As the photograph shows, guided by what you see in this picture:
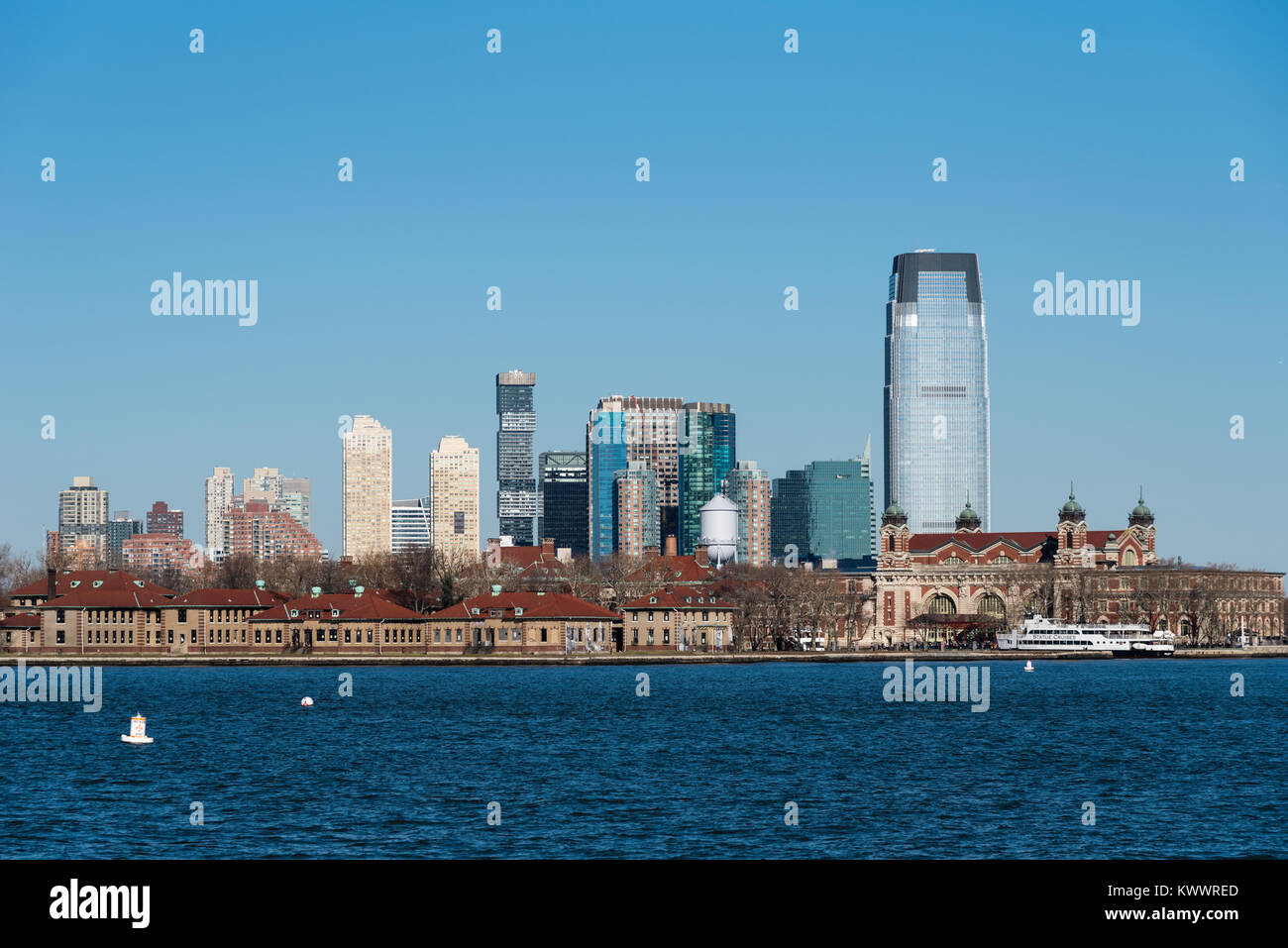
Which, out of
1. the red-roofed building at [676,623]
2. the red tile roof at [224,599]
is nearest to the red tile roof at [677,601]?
the red-roofed building at [676,623]

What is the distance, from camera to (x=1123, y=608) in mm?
190750

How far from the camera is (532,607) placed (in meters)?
144

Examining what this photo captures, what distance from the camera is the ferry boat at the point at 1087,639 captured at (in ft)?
573

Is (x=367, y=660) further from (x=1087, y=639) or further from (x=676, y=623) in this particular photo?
(x=1087, y=639)

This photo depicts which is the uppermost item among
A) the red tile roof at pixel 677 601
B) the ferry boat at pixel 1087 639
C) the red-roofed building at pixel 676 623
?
the red tile roof at pixel 677 601

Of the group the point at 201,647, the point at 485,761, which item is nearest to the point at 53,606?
the point at 201,647

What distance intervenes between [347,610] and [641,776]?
98300mm

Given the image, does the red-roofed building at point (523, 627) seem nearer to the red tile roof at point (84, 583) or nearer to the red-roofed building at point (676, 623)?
the red-roofed building at point (676, 623)

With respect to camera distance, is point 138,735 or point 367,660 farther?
point 367,660

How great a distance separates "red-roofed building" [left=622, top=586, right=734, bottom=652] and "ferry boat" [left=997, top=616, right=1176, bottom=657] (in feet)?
118

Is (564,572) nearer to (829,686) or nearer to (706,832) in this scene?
(829,686)

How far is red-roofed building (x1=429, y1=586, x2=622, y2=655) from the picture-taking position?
140750 mm

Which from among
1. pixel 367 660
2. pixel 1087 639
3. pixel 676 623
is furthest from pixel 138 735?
pixel 1087 639

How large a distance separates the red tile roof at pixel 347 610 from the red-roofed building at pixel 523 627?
310cm
